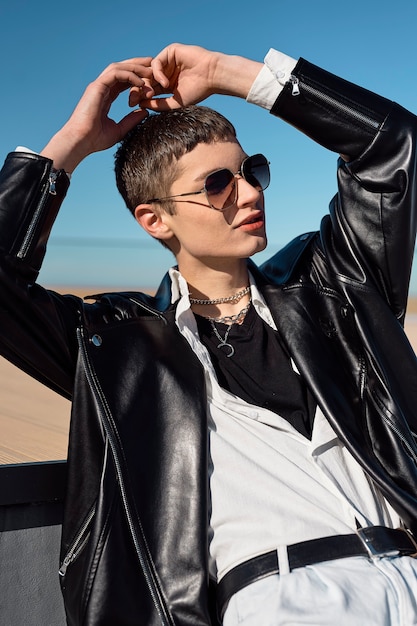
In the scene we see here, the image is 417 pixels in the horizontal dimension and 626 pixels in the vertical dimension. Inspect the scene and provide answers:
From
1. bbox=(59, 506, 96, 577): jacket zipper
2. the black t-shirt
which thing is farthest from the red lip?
bbox=(59, 506, 96, 577): jacket zipper

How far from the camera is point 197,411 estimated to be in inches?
103

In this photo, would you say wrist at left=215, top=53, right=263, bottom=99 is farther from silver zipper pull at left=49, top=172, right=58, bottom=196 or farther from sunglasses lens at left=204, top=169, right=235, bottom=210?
silver zipper pull at left=49, top=172, right=58, bottom=196

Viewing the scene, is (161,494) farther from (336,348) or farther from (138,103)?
(138,103)

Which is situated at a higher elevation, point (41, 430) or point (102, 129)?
point (102, 129)

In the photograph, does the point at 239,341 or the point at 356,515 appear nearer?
the point at 356,515

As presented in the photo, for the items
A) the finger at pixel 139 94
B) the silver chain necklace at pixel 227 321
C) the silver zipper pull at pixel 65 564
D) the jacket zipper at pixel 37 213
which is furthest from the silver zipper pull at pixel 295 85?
the silver zipper pull at pixel 65 564

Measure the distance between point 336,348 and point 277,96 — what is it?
1.01m

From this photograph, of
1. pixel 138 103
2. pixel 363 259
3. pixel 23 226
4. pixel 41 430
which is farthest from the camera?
pixel 41 430

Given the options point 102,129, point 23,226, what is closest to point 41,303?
point 23,226

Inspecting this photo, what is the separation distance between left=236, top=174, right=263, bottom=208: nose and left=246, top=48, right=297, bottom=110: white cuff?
339 mm

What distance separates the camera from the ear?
3.31m

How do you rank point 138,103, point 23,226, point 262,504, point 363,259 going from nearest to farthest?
point 262,504
point 23,226
point 363,259
point 138,103

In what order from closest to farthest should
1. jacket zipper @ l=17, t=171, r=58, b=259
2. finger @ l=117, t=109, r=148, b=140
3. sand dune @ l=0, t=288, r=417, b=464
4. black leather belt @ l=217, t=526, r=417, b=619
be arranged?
black leather belt @ l=217, t=526, r=417, b=619 < jacket zipper @ l=17, t=171, r=58, b=259 < finger @ l=117, t=109, r=148, b=140 < sand dune @ l=0, t=288, r=417, b=464

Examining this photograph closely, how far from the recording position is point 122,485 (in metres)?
2.49
